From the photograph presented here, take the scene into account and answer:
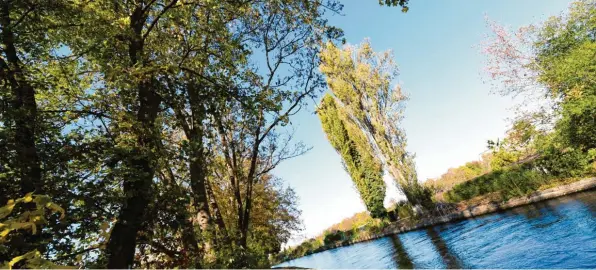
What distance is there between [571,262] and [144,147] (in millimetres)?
8111

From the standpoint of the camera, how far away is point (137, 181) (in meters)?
3.75

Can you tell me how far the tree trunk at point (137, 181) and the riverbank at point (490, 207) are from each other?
1718cm

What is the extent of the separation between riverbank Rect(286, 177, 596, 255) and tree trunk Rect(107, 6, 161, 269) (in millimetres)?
17181

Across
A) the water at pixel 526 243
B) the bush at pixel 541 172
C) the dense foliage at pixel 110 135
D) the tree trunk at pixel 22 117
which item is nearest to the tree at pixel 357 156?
the bush at pixel 541 172

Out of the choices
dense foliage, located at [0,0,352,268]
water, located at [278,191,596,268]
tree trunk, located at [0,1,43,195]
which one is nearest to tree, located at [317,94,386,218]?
water, located at [278,191,596,268]

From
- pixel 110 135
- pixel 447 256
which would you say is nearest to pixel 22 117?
pixel 110 135

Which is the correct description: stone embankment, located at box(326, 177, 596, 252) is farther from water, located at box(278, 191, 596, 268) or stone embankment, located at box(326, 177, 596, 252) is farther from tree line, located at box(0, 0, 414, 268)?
tree line, located at box(0, 0, 414, 268)

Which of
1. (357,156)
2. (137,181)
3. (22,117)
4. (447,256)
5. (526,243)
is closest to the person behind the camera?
(22,117)

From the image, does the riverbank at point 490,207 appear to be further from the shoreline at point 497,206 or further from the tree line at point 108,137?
the tree line at point 108,137

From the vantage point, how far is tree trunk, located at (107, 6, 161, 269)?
330 cm

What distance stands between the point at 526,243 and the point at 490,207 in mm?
9194

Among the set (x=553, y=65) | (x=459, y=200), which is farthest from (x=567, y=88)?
(x=459, y=200)

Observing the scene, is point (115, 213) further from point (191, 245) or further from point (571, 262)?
point (571, 262)

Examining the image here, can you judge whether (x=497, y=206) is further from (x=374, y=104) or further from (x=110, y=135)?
(x=110, y=135)
